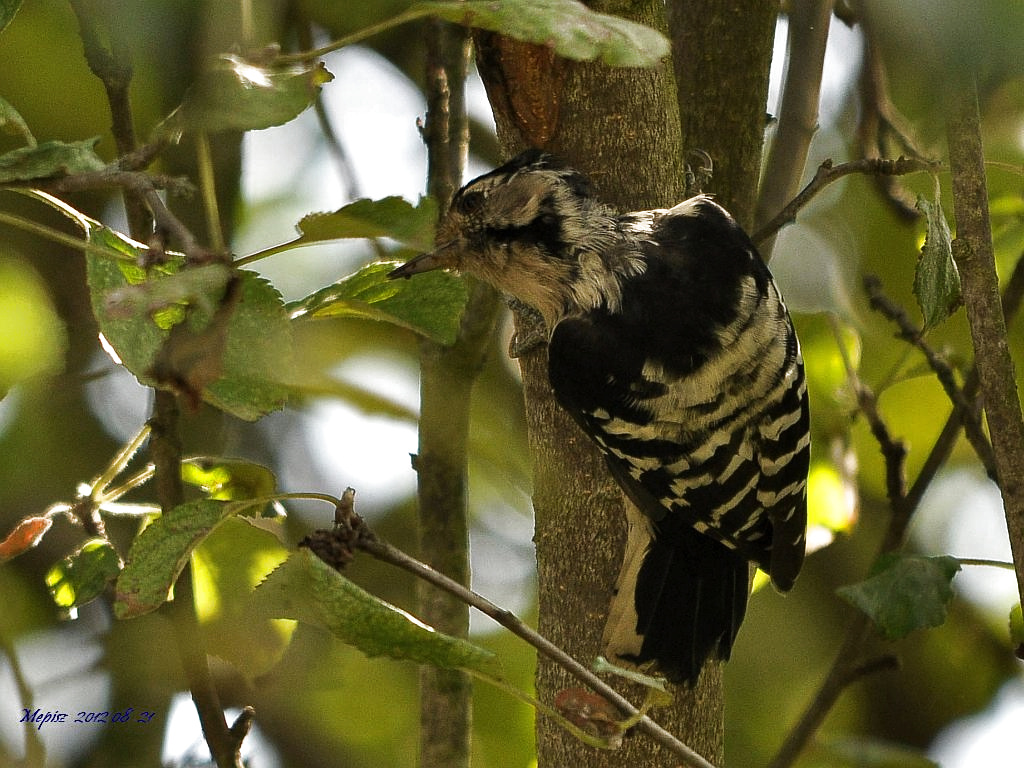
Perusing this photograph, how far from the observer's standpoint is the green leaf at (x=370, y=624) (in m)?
1.03

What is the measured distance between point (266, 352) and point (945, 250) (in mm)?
874

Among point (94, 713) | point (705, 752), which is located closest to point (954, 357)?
point (705, 752)

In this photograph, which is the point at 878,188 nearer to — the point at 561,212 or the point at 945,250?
the point at 561,212

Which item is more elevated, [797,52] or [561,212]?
[797,52]

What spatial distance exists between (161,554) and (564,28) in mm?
694

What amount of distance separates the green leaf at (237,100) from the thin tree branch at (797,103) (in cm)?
143

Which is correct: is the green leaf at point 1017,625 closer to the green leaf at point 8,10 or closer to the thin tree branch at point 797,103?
the thin tree branch at point 797,103

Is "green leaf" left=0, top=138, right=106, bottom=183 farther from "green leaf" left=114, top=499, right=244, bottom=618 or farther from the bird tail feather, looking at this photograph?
the bird tail feather

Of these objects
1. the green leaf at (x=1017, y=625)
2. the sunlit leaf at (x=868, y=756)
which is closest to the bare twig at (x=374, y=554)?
the green leaf at (x=1017, y=625)

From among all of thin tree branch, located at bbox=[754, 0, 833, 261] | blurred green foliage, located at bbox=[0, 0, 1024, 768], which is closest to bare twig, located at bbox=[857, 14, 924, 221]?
blurred green foliage, located at bbox=[0, 0, 1024, 768]

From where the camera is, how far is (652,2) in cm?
173

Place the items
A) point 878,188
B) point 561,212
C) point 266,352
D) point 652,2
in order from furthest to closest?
1. point 878,188
2. point 561,212
3. point 652,2
4. point 266,352

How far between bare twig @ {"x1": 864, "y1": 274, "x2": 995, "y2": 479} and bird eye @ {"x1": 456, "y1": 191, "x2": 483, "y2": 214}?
78 centimetres

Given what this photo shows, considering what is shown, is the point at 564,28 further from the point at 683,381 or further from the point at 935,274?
the point at 683,381
